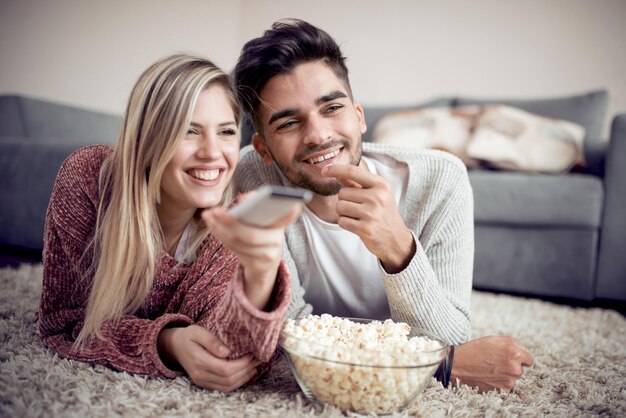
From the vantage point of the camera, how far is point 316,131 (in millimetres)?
1132

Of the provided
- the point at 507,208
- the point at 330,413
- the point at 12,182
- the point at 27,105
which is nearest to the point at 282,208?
the point at 330,413

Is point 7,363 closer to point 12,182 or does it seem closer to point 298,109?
point 298,109

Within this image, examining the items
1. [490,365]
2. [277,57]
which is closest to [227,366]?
[490,365]

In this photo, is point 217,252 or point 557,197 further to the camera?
point 557,197

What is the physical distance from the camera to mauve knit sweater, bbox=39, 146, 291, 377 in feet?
2.87

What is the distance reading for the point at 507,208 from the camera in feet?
6.20

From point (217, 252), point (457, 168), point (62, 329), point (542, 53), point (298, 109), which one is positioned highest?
point (542, 53)

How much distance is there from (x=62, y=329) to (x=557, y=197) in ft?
5.44

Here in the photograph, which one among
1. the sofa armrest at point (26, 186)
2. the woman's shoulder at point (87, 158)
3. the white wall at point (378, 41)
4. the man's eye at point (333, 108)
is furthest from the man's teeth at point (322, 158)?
the white wall at point (378, 41)

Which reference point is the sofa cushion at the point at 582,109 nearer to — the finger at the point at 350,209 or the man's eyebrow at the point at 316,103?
the man's eyebrow at the point at 316,103

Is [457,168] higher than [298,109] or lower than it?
lower

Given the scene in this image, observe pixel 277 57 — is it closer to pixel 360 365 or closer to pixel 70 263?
pixel 70 263

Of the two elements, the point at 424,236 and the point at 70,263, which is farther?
the point at 424,236

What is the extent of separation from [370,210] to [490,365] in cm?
36
